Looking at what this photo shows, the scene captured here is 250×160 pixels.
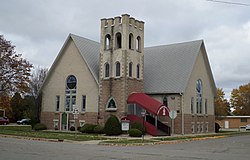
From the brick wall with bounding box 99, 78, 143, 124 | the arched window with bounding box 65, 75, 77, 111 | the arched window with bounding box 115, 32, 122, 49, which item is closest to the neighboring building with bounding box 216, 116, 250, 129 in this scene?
the brick wall with bounding box 99, 78, 143, 124

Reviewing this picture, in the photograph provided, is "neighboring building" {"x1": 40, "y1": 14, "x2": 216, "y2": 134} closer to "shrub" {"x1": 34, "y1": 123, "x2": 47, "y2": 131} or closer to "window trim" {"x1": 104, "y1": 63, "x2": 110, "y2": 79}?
"window trim" {"x1": 104, "y1": 63, "x2": 110, "y2": 79}

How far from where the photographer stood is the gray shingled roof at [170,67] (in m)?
40.5

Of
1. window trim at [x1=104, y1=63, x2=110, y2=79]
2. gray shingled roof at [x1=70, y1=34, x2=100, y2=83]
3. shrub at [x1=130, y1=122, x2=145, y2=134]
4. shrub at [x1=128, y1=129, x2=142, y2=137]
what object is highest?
gray shingled roof at [x1=70, y1=34, x2=100, y2=83]

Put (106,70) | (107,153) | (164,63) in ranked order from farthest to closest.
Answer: (164,63) < (106,70) < (107,153)

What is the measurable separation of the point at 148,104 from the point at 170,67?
884cm

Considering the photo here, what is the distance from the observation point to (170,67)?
1714 inches

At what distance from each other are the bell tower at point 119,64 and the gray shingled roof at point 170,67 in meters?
2.47

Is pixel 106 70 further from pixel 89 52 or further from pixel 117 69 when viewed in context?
pixel 89 52

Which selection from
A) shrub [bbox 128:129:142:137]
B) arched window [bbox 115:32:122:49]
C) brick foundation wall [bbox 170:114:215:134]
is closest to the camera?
shrub [bbox 128:129:142:137]

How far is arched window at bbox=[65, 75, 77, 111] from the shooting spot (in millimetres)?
42906

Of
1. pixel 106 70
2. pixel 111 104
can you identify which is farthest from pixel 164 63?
pixel 111 104

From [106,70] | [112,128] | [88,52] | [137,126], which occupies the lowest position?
[112,128]

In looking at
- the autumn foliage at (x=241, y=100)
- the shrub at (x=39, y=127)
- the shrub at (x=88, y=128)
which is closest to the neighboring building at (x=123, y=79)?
the shrub at (x=39, y=127)

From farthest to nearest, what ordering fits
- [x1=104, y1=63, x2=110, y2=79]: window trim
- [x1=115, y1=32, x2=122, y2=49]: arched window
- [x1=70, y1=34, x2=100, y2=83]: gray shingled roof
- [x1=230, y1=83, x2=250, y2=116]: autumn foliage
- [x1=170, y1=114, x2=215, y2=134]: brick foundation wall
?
1. [x1=230, y1=83, x2=250, y2=116]: autumn foliage
2. [x1=70, y1=34, x2=100, y2=83]: gray shingled roof
3. [x1=115, y1=32, x2=122, y2=49]: arched window
4. [x1=104, y1=63, x2=110, y2=79]: window trim
5. [x1=170, y1=114, x2=215, y2=134]: brick foundation wall
